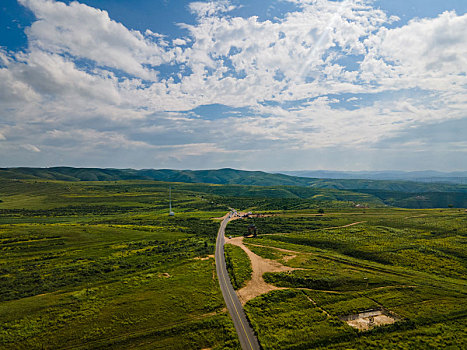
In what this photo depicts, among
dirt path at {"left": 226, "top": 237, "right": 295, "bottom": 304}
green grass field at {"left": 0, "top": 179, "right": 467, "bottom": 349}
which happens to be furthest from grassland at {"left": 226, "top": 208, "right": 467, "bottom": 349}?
dirt path at {"left": 226, "top": 237, "right": 295, "bottom": 304}

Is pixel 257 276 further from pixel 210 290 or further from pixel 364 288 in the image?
pixel 364 288

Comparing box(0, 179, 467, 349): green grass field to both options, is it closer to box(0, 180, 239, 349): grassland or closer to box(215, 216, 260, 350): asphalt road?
box(0, 180, 239, 349): grassland

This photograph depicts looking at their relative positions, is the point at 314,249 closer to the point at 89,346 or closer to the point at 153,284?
the point at 153,284

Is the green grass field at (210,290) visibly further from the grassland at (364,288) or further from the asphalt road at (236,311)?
the asphalt road at (236,311)

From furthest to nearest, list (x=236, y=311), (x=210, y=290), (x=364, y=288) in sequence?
(x=364, y=288), (x=210, y=290), (x=236, y=311)

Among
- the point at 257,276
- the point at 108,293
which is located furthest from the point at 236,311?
the point at 108,293

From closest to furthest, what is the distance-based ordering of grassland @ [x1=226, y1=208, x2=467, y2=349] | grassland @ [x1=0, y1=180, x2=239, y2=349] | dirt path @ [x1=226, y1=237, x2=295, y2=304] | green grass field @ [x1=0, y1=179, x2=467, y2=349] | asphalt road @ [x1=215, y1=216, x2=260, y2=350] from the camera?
asphalt road @ [x1=215, y1=216, x2=260, y2=350] → grassland @ [x1=226, y1=208, x2=467, y2=349] → green grass field @ [x1=0, y1=179, x2=467, y2=349] → grassland @ [x1=0, y1=180, x2=239, y2=349] → dirt path @ [x1=226, y1=237, x2=295, y2=304]
